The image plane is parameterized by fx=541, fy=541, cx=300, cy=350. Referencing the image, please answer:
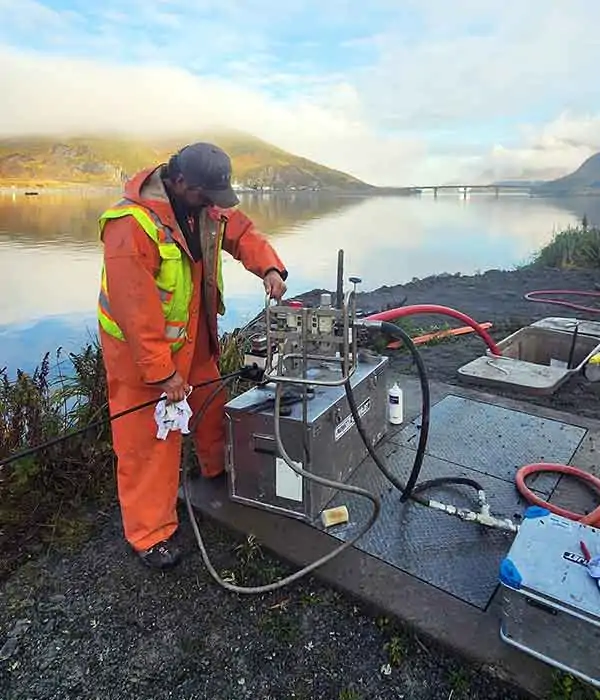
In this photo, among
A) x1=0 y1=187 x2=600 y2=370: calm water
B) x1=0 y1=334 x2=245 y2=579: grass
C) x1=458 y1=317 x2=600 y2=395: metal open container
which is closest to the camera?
x1=0 y1=334 x2=245 y2=579: grass

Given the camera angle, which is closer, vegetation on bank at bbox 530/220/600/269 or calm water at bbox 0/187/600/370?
calm water at bbox 0/187/600/370

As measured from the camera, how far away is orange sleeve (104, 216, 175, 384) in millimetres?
1901

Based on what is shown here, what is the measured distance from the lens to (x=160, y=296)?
2.06 m

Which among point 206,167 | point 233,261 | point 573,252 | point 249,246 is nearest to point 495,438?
point 249,246

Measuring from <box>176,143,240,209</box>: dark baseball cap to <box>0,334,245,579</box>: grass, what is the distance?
100cm

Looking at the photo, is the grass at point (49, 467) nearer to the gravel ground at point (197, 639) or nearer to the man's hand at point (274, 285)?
the gravel ground at point (197, 639)

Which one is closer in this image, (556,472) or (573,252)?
(556,472)

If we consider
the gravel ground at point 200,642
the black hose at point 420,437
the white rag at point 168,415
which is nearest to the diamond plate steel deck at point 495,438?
the black hose at point 420,437

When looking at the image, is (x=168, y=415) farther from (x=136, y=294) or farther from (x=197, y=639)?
(x=197, y=639)

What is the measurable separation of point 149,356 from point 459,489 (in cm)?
161

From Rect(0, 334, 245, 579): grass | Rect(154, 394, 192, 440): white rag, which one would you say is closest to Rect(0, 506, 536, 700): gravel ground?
Rect(0, 334, 245, 579): grass

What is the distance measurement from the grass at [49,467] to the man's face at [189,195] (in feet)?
3.04

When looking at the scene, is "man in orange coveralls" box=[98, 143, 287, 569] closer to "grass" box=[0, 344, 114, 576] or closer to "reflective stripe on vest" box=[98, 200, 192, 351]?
"reflective stripe on vest" box=[98, 200, 192, 351]

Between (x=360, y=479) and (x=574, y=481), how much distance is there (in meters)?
1.05
